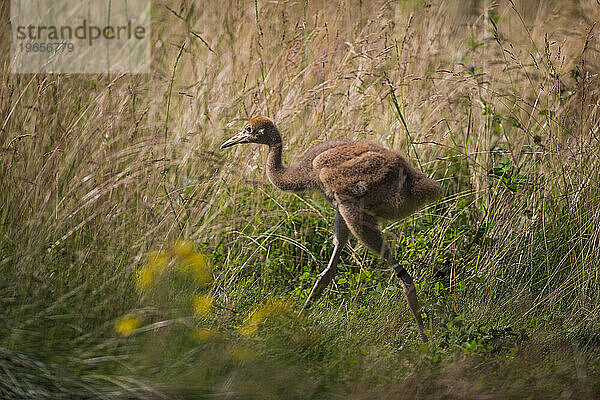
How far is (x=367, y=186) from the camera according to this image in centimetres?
384

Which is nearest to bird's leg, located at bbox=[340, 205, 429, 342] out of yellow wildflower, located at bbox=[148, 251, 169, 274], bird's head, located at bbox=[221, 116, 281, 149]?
bird's head, located at bbox=[221, 116, 281, 149]

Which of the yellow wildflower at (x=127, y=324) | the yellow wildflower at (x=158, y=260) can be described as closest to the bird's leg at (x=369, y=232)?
the yellow wildflower at (x=158, y=260)

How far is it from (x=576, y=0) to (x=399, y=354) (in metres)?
3.22

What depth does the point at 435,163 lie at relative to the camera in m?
5.30

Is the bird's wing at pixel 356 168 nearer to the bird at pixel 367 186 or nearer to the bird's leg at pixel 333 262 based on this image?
the bird at pixel 367 186

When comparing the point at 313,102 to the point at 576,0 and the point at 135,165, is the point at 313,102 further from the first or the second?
the point at 576,0

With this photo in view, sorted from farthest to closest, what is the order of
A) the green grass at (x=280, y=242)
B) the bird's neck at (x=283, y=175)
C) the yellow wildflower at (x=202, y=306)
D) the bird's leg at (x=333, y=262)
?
the bird's leg at (x=333, y=262) < the bird's neck at (x=283, y=175) < the yellow wildflower at (x=202, y=306) < the green grass at (x=280, y=242)

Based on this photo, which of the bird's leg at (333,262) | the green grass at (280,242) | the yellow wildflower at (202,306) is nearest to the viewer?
the green grass at (280,242)

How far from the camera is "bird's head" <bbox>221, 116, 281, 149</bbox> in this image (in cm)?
414

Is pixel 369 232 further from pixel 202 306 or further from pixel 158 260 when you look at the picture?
pixel 158 260

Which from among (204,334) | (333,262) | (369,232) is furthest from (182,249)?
(369,232)

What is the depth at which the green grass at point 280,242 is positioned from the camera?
3.46 meters

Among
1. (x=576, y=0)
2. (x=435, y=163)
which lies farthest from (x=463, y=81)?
(x=576, y=0)

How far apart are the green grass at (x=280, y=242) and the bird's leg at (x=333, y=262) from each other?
91 millimetres
